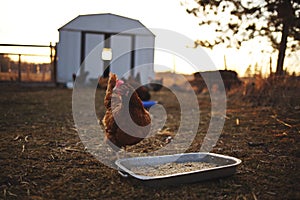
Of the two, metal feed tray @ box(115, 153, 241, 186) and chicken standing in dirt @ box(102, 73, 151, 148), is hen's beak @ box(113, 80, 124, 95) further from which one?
metal feed tray @ box(115, 153, 241, 186)

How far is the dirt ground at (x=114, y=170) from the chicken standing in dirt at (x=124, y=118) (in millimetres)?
307

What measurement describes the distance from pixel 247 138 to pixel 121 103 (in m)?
2.12

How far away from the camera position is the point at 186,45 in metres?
8.47

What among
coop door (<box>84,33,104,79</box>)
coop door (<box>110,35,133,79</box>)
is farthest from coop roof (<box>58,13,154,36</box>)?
coop door (<box>110,35,133,79</box>)

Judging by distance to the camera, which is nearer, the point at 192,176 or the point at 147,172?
the point at 192,176

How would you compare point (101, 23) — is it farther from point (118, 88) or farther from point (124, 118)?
point (124, 118)

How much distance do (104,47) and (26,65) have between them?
398cm

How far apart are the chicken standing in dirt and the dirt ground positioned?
12.1 inches

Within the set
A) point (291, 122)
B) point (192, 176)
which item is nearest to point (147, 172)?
point (192, 176)

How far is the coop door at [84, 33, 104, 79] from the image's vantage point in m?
15.1

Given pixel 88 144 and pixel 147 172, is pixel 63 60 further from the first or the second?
pixel 147 172

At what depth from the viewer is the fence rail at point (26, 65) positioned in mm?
12586

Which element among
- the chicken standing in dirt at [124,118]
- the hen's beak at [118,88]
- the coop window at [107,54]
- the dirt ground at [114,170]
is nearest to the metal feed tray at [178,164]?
the dirt ground at [114,170]

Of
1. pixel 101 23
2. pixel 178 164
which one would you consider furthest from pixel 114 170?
pixel 101 23
